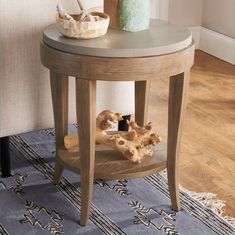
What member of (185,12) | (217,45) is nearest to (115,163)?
(217,45)

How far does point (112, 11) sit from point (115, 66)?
0.26 m

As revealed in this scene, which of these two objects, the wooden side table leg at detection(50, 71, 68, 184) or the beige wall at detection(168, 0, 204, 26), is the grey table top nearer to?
the wooden side table leg at detection(50, 71, 68, 184)

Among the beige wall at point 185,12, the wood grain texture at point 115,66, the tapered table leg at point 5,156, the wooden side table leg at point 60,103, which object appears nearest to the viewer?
the wood grain texture at point 115,66

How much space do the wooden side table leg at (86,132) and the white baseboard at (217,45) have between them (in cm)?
179

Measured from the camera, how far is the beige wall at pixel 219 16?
3.08m

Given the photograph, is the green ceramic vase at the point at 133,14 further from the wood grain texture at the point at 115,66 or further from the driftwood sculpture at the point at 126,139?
the driftwood sculpture at the point at 126,139

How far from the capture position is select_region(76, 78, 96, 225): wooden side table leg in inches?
54.8

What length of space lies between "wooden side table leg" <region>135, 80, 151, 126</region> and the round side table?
178 millimetres

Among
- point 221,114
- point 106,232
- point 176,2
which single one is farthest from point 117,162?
point 176,2

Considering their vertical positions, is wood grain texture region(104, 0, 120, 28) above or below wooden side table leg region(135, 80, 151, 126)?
above

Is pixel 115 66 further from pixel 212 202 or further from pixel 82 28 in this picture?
pixel 212 202

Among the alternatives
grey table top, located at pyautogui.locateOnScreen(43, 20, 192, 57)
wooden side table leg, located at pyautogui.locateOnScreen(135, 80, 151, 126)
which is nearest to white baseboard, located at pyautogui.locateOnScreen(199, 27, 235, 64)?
wooden side table leg, located at pyautogui.locateOnScreen(135, 80, 151, 126)

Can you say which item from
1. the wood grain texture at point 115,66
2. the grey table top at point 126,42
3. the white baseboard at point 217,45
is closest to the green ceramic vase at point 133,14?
the grey table top at point 126,42

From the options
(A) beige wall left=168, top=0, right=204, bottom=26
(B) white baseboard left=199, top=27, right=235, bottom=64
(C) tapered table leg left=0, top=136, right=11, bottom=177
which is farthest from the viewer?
(A) beige wall left=168, top=0, right=204, bottom=26
